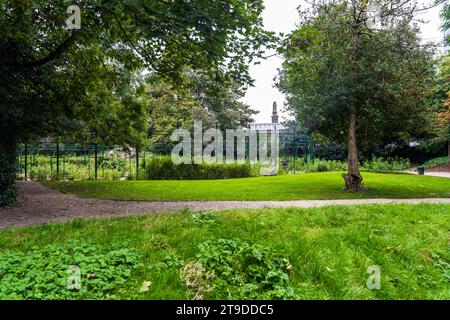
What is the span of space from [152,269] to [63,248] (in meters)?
1.19

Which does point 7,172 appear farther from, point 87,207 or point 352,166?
point 352,166

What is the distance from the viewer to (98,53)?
8367mm

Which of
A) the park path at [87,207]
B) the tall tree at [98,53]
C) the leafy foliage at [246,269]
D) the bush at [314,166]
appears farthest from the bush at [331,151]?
the leafy foliage at [246,269]

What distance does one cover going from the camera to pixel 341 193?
9.81 metres

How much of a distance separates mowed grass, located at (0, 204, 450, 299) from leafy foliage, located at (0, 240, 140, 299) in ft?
0.30

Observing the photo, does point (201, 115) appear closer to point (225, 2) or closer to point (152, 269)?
point (225, 2)

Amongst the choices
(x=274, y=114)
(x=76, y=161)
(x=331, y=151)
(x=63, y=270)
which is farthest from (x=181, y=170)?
(x=274, y=114)

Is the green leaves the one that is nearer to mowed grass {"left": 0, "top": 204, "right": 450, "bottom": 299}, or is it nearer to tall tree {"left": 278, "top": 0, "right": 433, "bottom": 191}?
tall tree {"left": 278, "top": 0, "right": 433, "bottom": 191}

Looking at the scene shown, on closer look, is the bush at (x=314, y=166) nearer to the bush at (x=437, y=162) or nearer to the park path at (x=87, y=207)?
the bush at (x=437, y=162)

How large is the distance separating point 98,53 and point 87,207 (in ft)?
13.0

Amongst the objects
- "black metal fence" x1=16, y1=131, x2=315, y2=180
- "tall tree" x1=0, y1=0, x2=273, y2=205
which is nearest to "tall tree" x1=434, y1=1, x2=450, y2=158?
"black metal fence" x1=16, y1=131, x2=315, y2=180

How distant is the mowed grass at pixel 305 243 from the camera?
3.40m

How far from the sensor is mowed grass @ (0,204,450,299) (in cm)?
340
